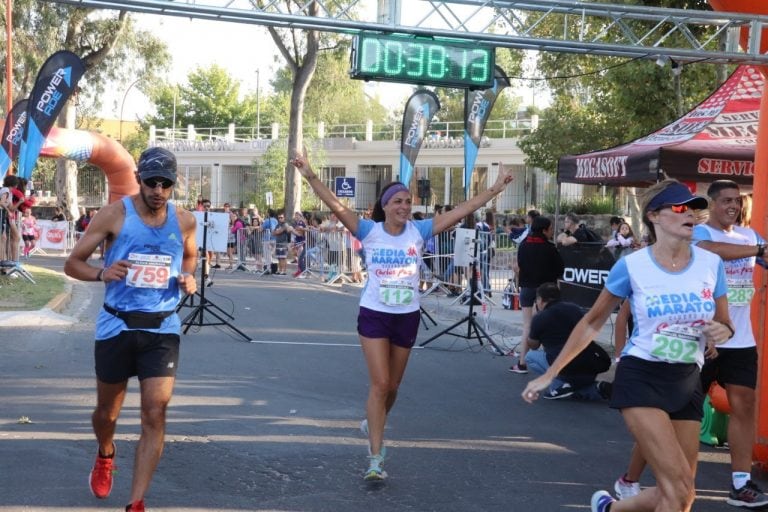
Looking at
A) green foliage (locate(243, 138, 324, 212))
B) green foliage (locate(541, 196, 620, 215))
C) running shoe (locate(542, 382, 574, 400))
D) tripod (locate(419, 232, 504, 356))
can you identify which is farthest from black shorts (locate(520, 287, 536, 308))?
green foliage (locate(243, 138, 324, 212))

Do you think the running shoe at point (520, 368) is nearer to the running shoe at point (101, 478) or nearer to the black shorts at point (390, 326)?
the black shorts at point (390, 326)

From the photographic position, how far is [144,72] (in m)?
41.6

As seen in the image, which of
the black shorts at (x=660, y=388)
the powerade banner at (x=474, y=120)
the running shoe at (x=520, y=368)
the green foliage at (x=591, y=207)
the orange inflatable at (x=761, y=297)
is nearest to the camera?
the black shorts at (x=660, y=388)

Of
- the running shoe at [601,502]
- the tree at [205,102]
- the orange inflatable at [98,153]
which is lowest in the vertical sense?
the running shoe at [601,502]

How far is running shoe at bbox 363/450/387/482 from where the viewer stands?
6484 mm

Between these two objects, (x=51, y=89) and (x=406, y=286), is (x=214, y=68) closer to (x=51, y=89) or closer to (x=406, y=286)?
(x=51, y=89)

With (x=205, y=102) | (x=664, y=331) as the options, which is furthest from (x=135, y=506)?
(x=205, y=102)

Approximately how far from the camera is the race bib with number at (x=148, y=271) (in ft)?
18.1

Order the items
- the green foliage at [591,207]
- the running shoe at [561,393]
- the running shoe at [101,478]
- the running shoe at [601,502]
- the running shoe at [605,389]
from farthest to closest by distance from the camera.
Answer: the green foliage at [591,207]
the running shoe at [561,393]
the running shoe at [605,389]
the running shoe at [101,478]
the running shoe at [601,502]

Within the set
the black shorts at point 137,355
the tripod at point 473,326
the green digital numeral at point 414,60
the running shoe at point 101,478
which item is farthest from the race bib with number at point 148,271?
the tripod at point 473,326

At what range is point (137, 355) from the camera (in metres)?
5.55

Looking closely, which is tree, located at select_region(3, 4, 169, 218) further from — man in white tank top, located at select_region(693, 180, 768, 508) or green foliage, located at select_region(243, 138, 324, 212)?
man in white tank top, located at select_region(693, 180, 768, 508)

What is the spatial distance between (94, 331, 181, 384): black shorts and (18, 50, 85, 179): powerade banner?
15.7m

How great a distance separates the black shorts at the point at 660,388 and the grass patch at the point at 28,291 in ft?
40.7
